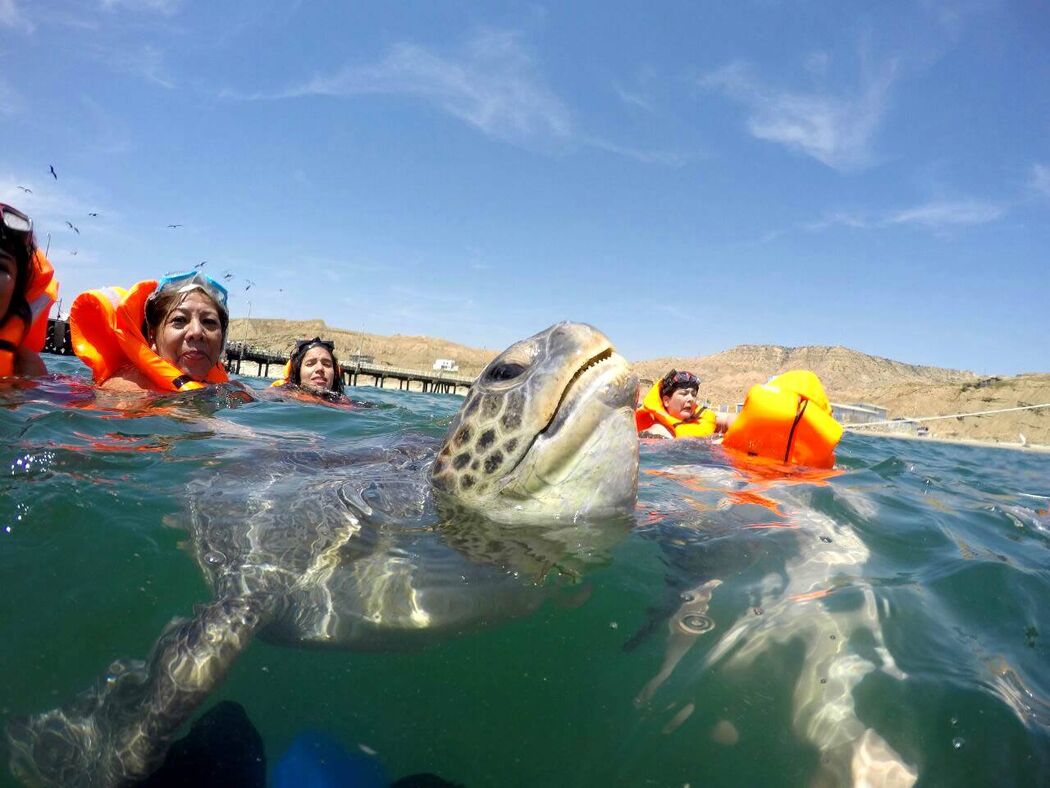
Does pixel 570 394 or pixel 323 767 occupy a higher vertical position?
pixel 570 394

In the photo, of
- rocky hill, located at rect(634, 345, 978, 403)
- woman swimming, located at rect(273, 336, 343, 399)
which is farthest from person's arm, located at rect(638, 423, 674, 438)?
rocky hill, located at rect(634, 345, 978, 403)

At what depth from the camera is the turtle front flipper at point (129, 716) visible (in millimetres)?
1774

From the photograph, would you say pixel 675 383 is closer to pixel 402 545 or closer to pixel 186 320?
pixel 186 320

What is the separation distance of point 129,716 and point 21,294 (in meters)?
4.95

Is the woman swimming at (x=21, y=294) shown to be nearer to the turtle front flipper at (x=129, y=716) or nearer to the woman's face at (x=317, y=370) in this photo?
the woman's face at (x=317, y=370)

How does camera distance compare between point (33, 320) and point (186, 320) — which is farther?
point (186, 320)

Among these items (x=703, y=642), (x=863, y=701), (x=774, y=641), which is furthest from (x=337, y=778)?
(x=863, y=701)

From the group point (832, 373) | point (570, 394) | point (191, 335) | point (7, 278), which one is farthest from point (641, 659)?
point (832, 373)

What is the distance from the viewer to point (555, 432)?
2449mm

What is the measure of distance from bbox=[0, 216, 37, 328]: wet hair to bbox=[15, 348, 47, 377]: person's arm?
0.32m

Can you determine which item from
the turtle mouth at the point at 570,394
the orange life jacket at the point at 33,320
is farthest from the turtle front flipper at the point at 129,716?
the orange life jacket at the point at 33,320

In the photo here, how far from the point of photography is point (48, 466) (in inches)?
118

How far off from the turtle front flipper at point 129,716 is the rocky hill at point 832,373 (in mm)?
38415

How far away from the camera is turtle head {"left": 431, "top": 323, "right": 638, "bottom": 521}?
245cm
